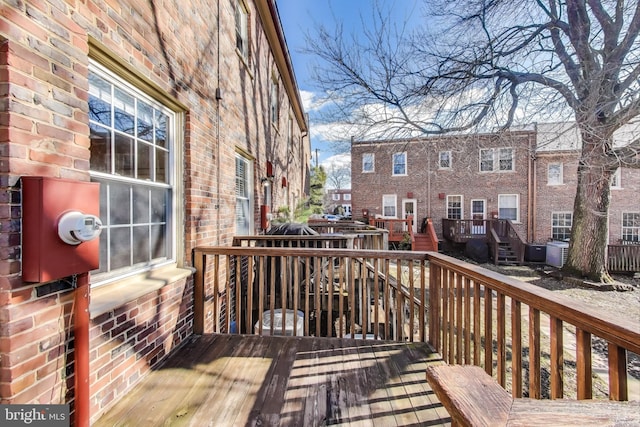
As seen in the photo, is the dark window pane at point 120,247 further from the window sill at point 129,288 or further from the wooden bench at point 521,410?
the wooden bench at point 521,410

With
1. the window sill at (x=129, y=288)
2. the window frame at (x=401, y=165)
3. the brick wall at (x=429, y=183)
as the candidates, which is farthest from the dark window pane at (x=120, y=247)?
the window frame at (x=401, y=165)

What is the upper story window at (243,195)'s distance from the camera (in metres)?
4.43

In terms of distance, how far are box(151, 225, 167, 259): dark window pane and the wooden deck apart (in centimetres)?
92

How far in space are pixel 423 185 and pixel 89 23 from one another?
49.8 ft

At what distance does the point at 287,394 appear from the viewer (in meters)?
1.91

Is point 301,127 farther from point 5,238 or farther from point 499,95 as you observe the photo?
point 5,238

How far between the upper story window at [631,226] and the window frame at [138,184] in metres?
19.5

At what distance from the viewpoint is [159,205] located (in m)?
2.50

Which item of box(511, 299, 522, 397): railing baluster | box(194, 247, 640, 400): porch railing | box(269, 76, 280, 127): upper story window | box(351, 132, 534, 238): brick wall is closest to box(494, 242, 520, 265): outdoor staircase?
box(351, 132, 534, 238): brick wall

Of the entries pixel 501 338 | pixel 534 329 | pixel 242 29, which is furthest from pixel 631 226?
pixel 242 29

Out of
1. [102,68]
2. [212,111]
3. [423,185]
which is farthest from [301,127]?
[102,68]

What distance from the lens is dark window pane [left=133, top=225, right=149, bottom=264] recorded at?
2.20 meters

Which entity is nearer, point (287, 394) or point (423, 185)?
point (287, 394)

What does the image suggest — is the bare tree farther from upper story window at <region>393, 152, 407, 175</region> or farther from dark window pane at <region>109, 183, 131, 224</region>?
upper story window at <region>393, 152, 407, 175</region>
